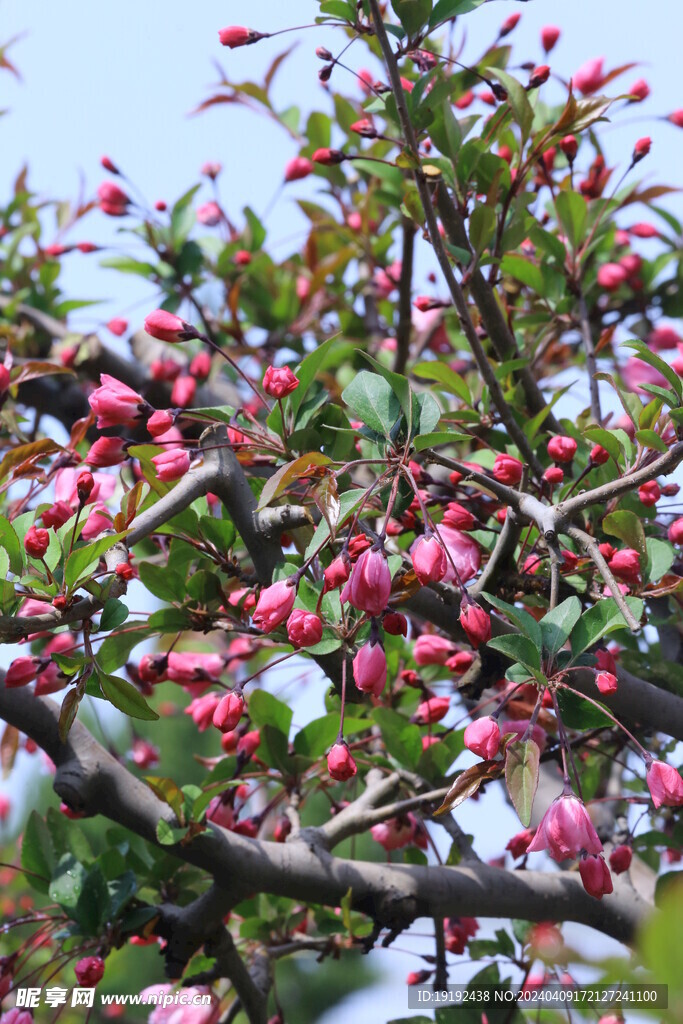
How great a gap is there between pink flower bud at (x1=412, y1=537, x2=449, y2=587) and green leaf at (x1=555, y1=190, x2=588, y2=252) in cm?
83

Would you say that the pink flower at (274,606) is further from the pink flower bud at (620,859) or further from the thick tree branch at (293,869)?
the pink flower bud at (620,859)

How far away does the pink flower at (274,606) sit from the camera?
0.86 meters

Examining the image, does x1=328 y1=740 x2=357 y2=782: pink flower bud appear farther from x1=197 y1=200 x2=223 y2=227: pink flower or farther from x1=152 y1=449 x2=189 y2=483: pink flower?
x1=197 y1=200 x2=223 y2=227: pink flower

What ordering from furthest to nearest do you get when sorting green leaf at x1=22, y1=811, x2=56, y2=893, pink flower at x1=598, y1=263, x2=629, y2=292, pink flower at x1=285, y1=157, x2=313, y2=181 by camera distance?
pink flower at x1=285, y1=157, x2=313, y2=181 < pink flower at x1=598, y1=263, x2=629, y2=292 < green leaf at x1=22, y1=811, x2=56, y2=893

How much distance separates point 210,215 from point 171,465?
144cm

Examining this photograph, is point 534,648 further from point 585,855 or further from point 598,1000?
point 598,1000

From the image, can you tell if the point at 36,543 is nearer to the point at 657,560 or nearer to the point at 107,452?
the point at 107,452

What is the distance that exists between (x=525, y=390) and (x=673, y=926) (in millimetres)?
1174

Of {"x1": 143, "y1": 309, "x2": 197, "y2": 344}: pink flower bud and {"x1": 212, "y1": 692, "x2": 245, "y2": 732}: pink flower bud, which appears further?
{"x1": 143, "y1": 309, "x2": 197, "y2": 344}: pink flower bud

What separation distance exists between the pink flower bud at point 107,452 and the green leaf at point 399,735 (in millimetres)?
501

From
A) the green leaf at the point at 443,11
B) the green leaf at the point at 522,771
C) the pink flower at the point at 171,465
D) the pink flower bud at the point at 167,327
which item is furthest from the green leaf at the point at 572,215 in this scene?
the green leaf at the point at 522,771

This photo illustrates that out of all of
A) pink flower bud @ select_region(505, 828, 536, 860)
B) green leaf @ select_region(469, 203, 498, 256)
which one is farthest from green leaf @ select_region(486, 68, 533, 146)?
pink flower bud @ select_region(505, 828, 536, 860)

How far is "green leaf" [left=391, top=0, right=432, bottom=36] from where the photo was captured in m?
1.04

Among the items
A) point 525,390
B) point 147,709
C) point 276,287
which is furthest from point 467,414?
point 276,287
